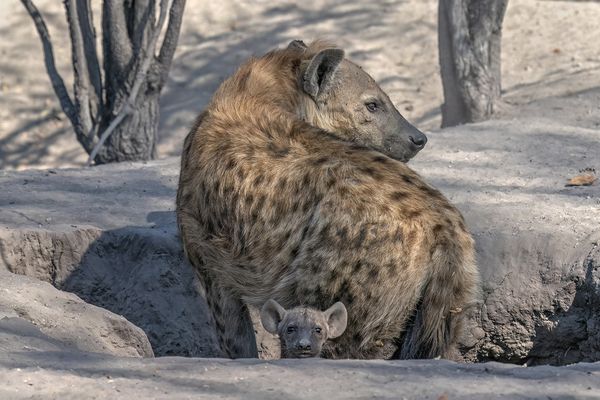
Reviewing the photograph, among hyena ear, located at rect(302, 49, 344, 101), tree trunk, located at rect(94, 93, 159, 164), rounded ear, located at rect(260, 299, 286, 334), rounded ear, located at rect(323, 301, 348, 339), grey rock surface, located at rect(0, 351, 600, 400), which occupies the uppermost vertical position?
hyena ear, located at rect(302, 49, 344, 101)

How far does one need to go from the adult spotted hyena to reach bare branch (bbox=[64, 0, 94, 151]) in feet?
10.6

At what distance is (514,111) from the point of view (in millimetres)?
7891

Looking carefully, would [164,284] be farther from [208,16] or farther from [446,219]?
[208,16]

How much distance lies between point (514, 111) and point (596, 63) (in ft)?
6.15

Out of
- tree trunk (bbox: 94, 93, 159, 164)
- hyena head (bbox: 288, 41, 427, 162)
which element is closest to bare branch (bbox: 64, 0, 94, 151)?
tree trunk (bbox: 94, 93, 159, 164)

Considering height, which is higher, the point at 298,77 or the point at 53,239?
the point at 298,77

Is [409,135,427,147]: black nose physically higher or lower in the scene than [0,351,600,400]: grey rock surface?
higher

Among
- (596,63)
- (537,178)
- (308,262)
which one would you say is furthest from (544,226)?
(596,63)

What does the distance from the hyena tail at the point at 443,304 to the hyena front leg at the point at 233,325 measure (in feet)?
2.16

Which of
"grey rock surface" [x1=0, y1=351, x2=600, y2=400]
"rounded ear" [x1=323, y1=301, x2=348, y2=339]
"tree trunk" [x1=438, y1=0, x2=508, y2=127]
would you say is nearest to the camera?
"grey rock surface" [x1=0, y1=351, x2=600, y2=400]

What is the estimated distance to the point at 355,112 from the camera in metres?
4.47

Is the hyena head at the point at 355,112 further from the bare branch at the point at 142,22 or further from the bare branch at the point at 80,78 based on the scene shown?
the bare branch at the point at 80,78

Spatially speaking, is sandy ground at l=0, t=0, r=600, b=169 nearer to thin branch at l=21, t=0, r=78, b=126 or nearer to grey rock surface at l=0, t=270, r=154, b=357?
thin branch at l=21, t=0, r=78, b=126

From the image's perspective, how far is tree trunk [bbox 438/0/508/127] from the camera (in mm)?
7859
